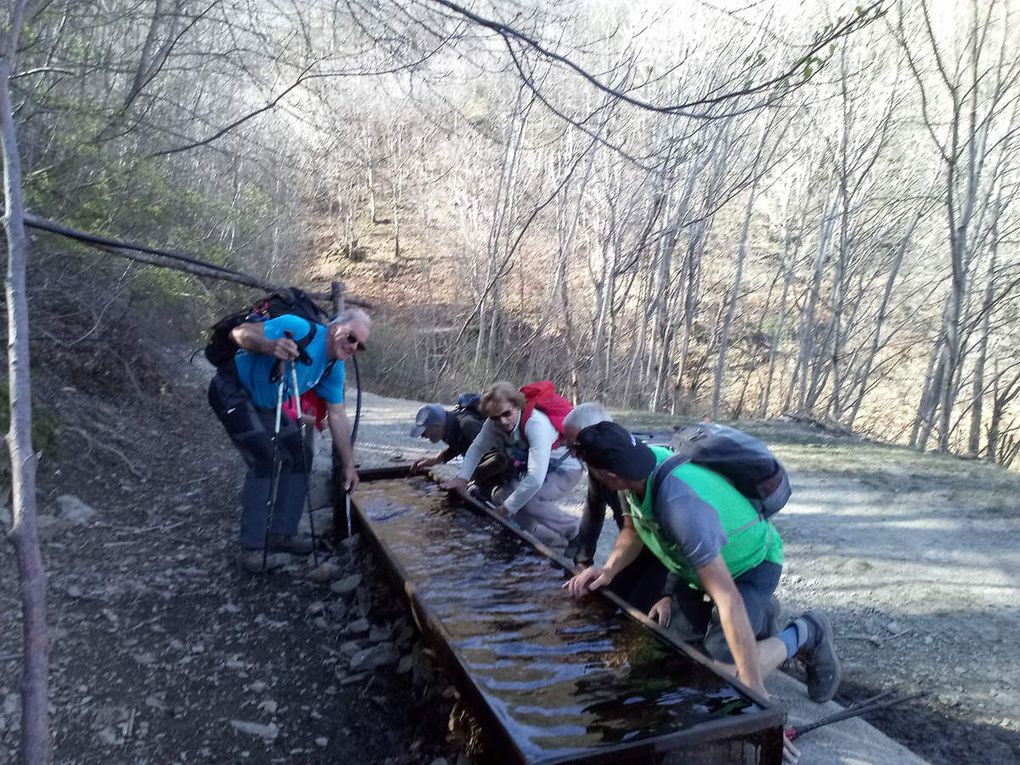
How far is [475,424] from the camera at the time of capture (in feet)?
17.4

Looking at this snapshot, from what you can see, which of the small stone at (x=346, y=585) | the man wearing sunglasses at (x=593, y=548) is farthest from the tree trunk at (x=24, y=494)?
the small stone at (x=346, y=585)

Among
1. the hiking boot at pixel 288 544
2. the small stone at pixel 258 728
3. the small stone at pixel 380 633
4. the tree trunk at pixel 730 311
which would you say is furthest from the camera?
the tree trunk at pixel 730 311

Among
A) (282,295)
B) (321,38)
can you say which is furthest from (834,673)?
(321,38)

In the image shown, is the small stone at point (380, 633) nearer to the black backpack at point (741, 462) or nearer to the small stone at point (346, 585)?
the small stone at point (346, 585)

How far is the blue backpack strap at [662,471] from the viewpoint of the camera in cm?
284

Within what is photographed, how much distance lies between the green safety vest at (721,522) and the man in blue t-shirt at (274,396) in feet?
6.70

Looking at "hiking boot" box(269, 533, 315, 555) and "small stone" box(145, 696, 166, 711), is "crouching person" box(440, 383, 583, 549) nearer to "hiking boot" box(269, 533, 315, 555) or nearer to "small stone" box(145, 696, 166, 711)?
"hiking boot" box(269, 533, 315, 555)

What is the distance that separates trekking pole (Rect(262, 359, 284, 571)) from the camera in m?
4.43

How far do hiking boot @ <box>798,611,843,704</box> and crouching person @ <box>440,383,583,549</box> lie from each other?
1.66 metres

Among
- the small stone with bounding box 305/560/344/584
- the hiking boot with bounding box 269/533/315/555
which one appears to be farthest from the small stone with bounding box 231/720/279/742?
the hiking boot with bounding box 269/533/315/555

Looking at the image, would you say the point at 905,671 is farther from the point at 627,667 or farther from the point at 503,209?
the point at 503,209

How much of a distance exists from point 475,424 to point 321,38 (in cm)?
472

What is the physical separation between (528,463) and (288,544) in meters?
1.62

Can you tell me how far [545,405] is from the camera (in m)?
4.63
